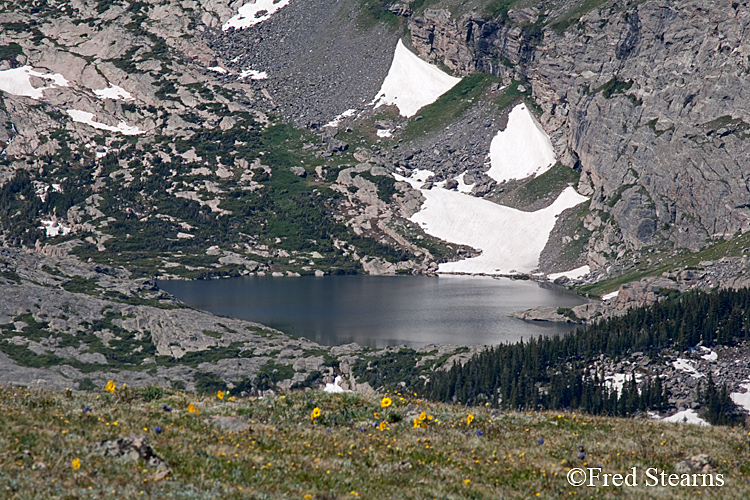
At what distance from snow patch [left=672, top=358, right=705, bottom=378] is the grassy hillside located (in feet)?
342

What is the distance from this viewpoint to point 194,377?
438 feet

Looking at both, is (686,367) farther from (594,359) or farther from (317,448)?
(317,448)

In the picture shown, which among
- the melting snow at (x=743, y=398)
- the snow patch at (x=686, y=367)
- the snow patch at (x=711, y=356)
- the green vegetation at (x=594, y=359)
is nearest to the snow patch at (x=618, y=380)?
the green vegetation at (x=594, y=359)

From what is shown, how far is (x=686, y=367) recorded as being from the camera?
12244 centimetres

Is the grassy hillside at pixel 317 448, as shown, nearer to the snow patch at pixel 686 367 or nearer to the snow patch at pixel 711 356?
the snow patch at pixel 686 367

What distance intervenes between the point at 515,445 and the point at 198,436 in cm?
848

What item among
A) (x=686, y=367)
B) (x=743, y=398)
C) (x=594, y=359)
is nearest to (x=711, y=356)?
(x=686, y=367)

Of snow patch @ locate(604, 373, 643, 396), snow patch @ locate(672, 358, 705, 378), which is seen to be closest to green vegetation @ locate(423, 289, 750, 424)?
snow patch @ locate(604, 373, 643, 396)

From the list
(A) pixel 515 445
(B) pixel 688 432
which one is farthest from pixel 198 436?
(B) pixel 688 432

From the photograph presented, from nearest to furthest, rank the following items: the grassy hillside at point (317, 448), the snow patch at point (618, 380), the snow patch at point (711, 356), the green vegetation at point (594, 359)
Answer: the grassy hillside at point (317, 448) < the green vegetation at point (594, 359) < the snow patch at point (618, 380) < the snow patch at point (711, 356)

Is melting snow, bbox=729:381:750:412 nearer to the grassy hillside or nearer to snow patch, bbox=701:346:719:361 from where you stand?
snow patch, bbox=701:346:719:361

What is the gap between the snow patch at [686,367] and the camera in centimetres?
11900

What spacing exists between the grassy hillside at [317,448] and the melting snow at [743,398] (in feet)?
313

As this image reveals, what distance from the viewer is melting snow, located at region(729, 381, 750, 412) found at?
108125mm
